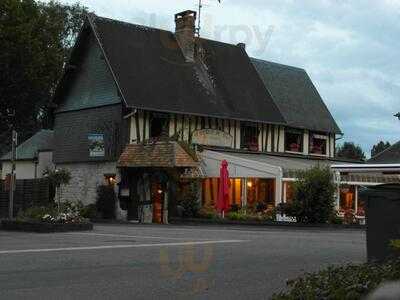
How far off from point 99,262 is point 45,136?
38998mm

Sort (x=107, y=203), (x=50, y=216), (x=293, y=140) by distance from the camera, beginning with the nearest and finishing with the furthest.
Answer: (x=50, y=216) → (x=107, y=203) → (x=293, y=140)

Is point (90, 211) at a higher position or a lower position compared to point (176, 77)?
lower

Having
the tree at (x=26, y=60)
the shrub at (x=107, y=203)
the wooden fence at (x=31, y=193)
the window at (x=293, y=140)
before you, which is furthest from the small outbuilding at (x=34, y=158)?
the window at (x=293, y=140)

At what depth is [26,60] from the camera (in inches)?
1791

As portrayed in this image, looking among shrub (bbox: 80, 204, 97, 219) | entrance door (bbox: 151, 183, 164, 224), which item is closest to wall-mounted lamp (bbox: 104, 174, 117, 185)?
shrub (bbox: 80, 204, 97, 219)

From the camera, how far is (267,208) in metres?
31.7

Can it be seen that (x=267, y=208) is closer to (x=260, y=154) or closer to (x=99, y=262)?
(x=260, y=154)

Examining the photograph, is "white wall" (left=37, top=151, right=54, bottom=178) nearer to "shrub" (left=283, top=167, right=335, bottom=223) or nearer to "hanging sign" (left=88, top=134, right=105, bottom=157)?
"hanging sign" (left=88, top=134, right=105, bottom=157)

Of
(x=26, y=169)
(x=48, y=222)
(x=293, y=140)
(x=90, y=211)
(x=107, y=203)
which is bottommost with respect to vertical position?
(x=48, y=222)

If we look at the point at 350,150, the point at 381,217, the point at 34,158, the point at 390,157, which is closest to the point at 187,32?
the point at 34,158

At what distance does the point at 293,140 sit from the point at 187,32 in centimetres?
884

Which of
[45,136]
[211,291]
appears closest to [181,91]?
[45,136]

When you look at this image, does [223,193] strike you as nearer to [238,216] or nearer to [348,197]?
[238,216]

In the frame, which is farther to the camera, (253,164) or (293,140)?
(293,140)
